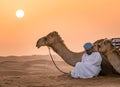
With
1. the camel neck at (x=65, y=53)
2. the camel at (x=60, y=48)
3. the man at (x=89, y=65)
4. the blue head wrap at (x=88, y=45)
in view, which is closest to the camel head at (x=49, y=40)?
the camel at (x=60, y=48)

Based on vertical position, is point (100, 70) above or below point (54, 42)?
below

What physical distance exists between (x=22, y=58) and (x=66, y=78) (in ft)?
51.1

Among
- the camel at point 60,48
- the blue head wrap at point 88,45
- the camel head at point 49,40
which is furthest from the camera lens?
the camel head at point 49,40

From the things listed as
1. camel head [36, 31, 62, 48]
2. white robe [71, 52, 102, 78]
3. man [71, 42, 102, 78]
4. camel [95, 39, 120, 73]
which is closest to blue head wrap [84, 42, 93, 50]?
man [71, 42, 102, 78]

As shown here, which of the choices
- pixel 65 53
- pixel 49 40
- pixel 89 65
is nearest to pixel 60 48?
pixel 65 53

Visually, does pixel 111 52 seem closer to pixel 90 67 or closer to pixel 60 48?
pixel 90 67

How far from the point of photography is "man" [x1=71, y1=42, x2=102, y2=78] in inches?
427

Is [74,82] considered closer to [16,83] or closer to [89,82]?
[89,82]

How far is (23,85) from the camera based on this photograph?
9.63 metres

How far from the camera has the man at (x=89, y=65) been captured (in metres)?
10.8

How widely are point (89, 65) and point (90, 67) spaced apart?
0.21ft

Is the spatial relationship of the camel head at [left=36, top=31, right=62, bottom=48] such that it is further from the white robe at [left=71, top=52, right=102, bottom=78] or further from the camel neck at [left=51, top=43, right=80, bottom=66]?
the white robe at [left=71, top=52, right=102, bottom=78]

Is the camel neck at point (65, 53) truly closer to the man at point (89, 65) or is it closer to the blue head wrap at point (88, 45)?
the man at point (89, 65)

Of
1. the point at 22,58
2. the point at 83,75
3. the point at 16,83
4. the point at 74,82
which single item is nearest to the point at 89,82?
the point at 74,82
